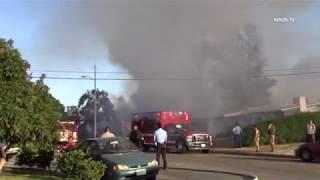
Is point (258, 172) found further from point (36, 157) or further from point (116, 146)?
point (36, 157)

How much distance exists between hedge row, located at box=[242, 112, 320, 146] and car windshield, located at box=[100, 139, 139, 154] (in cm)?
2182

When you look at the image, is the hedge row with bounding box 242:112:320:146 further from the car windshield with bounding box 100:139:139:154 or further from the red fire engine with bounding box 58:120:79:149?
the car windshield with bounding box 100:139:139:154

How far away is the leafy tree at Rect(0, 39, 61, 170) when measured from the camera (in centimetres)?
1490

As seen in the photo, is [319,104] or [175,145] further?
[319,104]

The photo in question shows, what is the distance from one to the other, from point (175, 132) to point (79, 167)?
21.3 m

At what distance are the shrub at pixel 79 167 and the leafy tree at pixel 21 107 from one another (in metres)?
1.18

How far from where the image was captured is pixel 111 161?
15914 mm

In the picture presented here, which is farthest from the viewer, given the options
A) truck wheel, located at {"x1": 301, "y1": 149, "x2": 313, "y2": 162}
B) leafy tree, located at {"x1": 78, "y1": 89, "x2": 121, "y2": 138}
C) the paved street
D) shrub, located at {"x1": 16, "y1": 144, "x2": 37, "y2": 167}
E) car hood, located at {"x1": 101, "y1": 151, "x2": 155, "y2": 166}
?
leafy tree, located at {"x1": 78, "y1": 89, "x2": 121, "y2": 138}

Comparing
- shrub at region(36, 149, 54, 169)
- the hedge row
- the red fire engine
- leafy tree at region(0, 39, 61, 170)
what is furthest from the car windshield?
the hedge row

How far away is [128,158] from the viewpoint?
16156 mm

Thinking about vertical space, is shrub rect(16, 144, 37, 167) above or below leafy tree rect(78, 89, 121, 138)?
below

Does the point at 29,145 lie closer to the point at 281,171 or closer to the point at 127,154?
the point at 127,154

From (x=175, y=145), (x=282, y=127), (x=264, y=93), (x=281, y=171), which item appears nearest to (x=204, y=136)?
(x=175, y=145)

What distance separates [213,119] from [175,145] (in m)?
33.5
